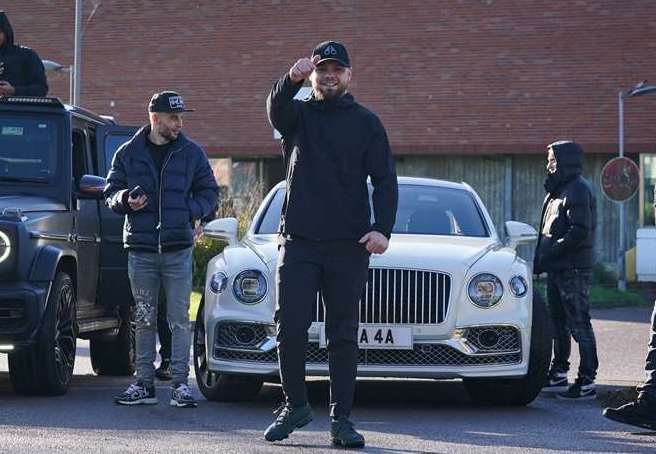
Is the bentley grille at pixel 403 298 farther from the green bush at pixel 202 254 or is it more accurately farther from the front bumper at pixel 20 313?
the green bush at pixel 202 254

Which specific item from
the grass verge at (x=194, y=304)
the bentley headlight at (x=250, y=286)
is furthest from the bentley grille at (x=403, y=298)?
the grass verge at (x=194, y=304)

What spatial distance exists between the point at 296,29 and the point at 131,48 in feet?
14.7

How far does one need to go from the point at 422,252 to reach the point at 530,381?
107 centimetres

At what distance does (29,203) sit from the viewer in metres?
10.1

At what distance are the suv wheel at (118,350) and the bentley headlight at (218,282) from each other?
2.53 meters

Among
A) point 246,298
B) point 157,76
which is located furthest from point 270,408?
point 157,76

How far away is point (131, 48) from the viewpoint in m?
40.4

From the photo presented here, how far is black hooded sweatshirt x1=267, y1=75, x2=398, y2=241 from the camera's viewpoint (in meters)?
7.74

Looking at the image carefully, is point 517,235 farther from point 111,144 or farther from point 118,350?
point 118,350

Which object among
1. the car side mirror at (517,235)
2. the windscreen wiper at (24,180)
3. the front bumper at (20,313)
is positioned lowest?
the front bumper at (20,313)

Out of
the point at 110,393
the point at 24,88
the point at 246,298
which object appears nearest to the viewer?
the point at 246,298

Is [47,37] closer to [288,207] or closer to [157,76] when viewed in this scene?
[157,76]

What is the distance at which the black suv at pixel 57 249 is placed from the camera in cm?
964

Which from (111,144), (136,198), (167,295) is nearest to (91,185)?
(136,198)
